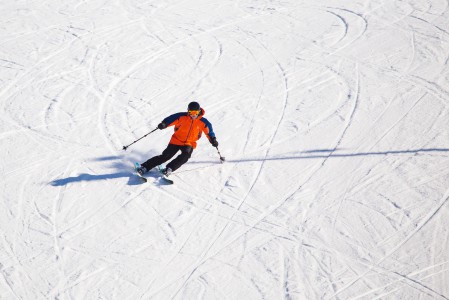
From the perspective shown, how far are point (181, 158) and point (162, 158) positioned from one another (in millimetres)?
312

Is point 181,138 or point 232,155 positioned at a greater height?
point 232,155

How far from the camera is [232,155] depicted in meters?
8.38

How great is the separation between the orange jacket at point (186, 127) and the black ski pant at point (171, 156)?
0.29 feet

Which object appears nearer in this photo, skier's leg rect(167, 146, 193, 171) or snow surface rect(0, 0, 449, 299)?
snow surface rect(0, 0, 449, 299)

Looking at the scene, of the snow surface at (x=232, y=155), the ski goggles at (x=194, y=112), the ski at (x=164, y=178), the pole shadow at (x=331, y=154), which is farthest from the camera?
the pole shadow at (x=331, y=154)

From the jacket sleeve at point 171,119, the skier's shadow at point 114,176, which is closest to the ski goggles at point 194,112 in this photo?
the jacket sleeve at point 171,119

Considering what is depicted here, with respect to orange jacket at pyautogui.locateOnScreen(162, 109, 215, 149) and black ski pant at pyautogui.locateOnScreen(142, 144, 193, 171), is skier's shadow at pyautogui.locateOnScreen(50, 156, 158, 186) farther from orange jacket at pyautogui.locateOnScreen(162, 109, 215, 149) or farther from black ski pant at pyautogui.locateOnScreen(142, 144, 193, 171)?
orange jacket at pyautogui.locateOnScreen(162, 109, 215, 149)

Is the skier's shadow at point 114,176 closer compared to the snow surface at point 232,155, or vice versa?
the snow surface at point 232,155

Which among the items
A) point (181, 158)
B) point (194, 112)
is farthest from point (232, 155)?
point (194, 112)

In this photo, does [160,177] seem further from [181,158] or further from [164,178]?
[181,158]

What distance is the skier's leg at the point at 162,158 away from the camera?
771 centimetres

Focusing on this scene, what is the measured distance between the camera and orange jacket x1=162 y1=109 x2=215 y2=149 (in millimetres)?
7637

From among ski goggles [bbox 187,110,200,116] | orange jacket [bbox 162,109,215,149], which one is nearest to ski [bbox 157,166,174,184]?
orange jacket [bbox 162,109,215,149]

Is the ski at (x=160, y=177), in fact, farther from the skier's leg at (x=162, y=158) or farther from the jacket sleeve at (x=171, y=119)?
the jacket sleeve at (x=171, y=119)
